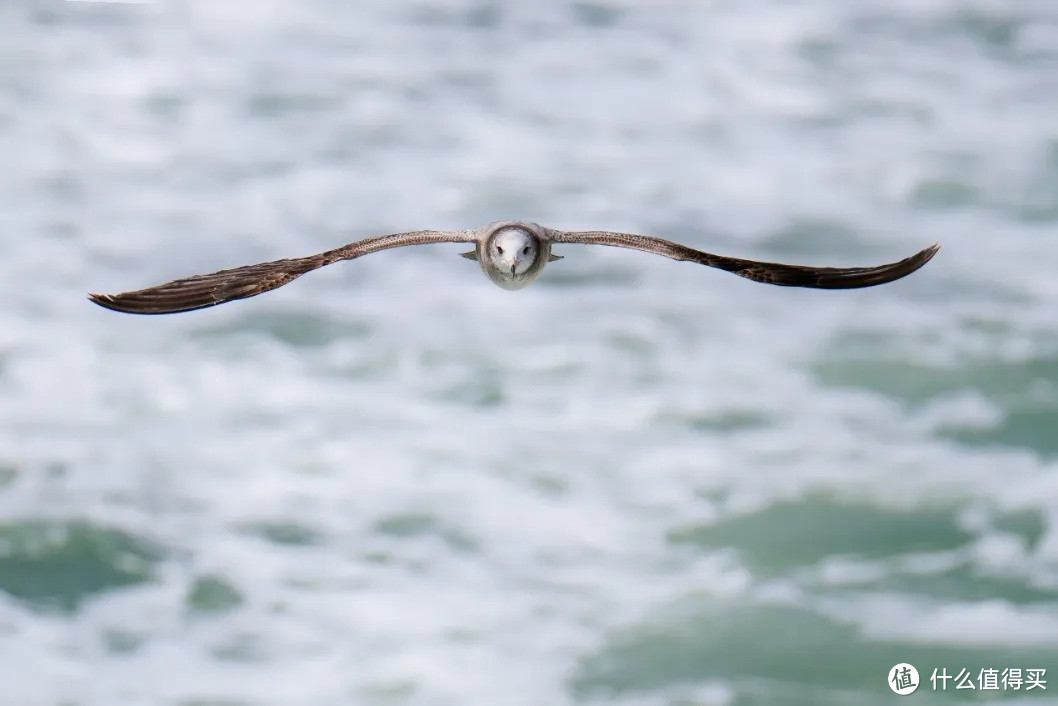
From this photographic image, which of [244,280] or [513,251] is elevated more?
[513,251]

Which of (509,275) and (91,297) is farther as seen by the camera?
(509,275)

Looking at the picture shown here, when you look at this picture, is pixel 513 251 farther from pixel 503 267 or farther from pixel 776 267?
pixel 776 267

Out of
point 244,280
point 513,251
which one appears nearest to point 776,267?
point 513,251

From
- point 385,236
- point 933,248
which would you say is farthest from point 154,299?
point 933,248

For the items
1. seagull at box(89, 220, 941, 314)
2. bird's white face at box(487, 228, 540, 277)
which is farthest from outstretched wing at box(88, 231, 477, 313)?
bird's white face at box(487, 228, 540, 277)

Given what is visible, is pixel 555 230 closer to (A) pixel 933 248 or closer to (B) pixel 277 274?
(B) pixel 277 274

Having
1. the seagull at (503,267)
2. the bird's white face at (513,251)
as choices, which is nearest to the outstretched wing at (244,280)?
the seagull at (503,267)

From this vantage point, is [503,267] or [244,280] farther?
[503,267]
